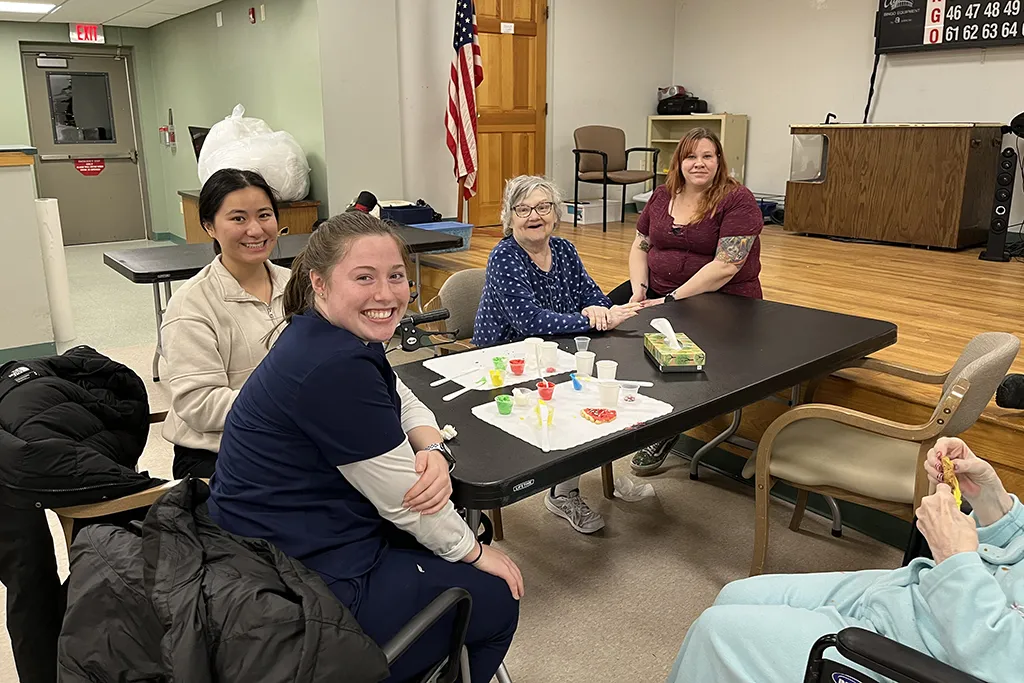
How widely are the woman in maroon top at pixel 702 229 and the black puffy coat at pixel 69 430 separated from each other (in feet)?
6.55

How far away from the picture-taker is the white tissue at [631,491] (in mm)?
2982

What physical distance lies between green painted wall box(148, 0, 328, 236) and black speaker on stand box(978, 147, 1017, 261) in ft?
15.9

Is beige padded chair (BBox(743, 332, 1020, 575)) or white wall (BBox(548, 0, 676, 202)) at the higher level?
white wall (BBox(548, 0, 676, 202))

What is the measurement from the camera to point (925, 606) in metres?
1.33

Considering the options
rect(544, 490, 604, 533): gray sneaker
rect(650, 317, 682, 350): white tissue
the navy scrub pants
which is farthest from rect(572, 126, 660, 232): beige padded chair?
the navy scrub pants

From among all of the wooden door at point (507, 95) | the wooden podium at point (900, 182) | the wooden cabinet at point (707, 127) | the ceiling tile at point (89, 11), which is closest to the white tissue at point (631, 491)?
the wooden podium at point (900, 182)

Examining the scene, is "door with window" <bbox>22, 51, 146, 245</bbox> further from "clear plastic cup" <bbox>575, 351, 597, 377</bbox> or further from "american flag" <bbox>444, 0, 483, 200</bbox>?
"clear plastic cup" <bbox>575, 351, 597, 377</bbox>

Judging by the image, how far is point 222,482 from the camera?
1.44 meters

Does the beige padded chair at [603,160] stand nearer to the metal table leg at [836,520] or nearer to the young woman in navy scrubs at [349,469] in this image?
the metal table leg at [836,520]

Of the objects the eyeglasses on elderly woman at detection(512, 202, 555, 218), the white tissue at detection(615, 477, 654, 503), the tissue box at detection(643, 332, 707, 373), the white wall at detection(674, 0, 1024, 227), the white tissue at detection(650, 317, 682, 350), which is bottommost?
the white tissue at detection(615, 477, 654, 503)

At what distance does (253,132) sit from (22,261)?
93.9 inches

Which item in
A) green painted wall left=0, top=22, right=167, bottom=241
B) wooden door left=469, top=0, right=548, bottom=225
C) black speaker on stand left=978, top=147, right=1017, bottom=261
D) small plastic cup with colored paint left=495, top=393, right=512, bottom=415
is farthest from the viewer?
green painted wall left=0, top=22, right=167, bottom=241

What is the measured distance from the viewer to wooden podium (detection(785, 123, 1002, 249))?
568cm

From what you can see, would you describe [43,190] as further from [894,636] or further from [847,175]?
[894,636]
